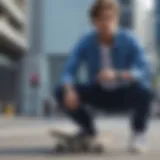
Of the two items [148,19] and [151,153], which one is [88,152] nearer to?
[151,153]

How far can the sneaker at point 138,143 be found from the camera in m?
4.80

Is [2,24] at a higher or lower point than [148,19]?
lower

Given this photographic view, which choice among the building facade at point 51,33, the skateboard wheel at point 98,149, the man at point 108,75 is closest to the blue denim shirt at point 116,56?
the man at point 108,75

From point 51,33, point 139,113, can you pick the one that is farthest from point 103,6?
point 51,33

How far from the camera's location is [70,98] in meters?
4.65

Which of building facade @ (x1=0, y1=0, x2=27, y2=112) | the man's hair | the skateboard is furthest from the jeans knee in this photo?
building facade @ (x1=0, y1=0, x2=27, y2=112)

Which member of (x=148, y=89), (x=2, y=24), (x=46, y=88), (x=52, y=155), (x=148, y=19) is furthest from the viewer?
(x=148, y=19)

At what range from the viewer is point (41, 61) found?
55.2 m

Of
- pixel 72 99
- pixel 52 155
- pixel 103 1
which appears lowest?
pixel 52 155

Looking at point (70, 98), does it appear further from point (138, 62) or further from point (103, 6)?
point (103, 6)

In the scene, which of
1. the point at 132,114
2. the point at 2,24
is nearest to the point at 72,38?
the point at 2,24

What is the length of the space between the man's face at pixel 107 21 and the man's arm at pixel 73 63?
8.5 inches

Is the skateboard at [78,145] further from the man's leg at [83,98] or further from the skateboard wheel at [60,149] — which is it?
the man's leg at [83,98]

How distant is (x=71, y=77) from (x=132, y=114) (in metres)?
0.54
